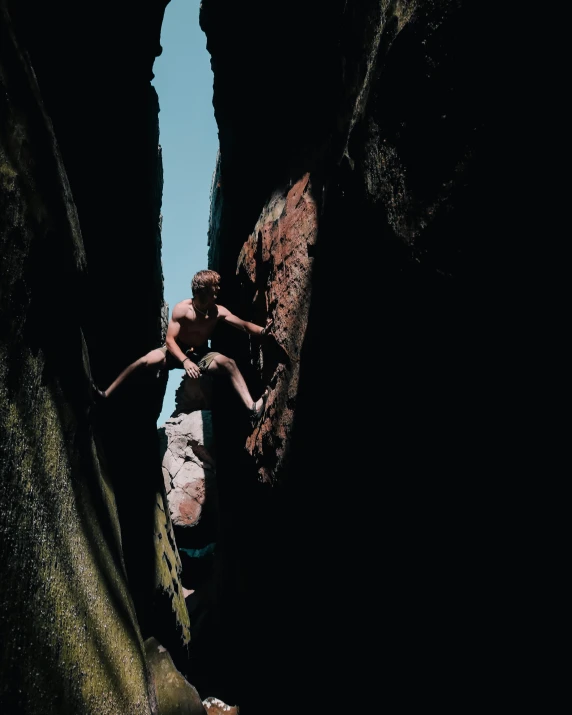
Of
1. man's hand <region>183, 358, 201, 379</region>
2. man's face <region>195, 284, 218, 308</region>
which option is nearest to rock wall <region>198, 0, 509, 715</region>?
man's face <region>195, 284, 218, 308</region>

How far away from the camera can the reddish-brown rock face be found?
3572mm

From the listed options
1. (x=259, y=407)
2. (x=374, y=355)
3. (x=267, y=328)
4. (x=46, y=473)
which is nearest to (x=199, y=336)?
(x=267, y=328)

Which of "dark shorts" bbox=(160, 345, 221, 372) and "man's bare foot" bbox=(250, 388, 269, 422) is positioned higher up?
"dark shorts" bbox=(160, 345, 221, 372)

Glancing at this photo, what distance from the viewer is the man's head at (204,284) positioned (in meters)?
4.42

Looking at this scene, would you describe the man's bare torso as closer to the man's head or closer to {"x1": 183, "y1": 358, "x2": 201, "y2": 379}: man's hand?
the man's head

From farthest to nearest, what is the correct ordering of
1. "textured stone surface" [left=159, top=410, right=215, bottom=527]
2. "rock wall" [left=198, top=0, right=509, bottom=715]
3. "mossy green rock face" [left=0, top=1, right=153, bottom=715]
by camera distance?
"textured stone surface" [left=159, top=410, right=215, bottom=527]
"rock wall" [left=198, top=0, right=509, bottom=715]
"mossy green rock face" [left=0, top=1, right=153, bottom=715]

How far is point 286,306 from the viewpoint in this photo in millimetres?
3787

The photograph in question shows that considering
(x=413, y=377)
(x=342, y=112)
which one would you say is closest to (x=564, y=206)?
(x=413, y=377)

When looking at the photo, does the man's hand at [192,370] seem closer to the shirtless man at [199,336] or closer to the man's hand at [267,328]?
the shirtless man at [199,336]

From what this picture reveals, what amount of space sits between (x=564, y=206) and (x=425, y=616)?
2.16 metres

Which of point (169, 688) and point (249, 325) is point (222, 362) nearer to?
point (249, 325)

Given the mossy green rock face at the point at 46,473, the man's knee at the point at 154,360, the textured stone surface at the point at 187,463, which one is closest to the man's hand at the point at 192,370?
the man's knee at the point at 154,360

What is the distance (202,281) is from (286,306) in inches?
42.9

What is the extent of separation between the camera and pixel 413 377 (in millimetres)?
2277
